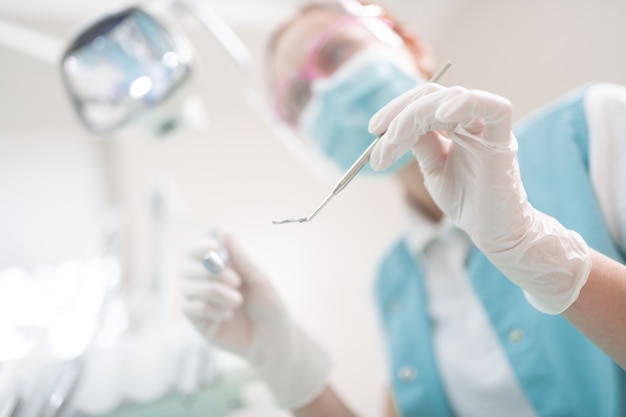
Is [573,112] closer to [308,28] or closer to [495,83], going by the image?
[495,83]

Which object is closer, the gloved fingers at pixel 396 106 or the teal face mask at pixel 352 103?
the gloved fingers at pixel 396 106

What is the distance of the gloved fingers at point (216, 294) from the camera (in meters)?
0.65

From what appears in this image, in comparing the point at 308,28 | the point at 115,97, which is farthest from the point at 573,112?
the point at 115,97

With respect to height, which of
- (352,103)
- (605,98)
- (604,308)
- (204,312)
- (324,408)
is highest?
(605,98)

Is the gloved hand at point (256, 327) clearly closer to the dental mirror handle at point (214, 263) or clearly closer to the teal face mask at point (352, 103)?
the dental mirror handle at point (214, 263)

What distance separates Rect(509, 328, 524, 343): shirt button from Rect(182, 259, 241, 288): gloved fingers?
20.4 inches

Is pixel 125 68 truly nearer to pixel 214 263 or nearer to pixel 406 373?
pixel 214 263

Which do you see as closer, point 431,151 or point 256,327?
point 431,151

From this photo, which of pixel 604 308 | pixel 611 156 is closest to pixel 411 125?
pixel 604 308

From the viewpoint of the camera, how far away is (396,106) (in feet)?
1.41

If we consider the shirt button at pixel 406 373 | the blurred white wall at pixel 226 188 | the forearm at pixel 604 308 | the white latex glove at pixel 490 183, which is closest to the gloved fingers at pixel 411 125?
the white latex glove at pixel 490 183

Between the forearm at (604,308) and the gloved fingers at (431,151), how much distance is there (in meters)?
0.20

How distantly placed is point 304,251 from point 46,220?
2.98ft

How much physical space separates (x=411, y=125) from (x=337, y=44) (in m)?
0.51
